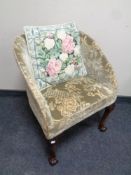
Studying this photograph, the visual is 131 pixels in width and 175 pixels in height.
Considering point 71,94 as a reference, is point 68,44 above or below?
above

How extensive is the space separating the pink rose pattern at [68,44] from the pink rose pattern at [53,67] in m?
0.10

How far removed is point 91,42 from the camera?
1582 mm

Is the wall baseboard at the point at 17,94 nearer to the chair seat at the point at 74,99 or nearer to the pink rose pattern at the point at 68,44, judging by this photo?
the chair seat at the point at 74,99

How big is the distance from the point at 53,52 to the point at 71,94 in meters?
0.32

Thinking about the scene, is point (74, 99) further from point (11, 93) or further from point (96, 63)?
point (11, 93)

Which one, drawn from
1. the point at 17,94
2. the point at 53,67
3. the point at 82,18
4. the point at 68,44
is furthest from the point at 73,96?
the point at 17,94

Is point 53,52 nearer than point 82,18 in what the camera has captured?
Yes

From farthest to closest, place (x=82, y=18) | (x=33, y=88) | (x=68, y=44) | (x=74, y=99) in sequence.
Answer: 1. (x=82, y=18)
2. (x=68, y=44)
3. (x=74, y=99)
4. (x=33, y=88)

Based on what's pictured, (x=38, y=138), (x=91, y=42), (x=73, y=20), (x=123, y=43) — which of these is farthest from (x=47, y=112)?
(x=123, y=43)

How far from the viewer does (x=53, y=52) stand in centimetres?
151

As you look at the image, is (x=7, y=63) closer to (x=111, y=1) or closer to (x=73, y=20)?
(x=73, y=20)

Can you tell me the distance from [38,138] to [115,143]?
60 centimetres

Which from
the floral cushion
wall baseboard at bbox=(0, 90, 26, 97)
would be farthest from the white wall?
wall baseboard at bbox=(0, 90, 26, 97)

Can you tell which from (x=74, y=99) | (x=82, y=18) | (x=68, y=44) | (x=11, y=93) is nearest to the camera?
(x=74, y=99)
